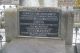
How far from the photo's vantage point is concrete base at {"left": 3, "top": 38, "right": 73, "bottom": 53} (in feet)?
14.2

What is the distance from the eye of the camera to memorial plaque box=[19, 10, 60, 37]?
16.8 feet

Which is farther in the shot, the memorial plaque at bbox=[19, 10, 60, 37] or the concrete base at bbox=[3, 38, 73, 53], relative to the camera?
the memorial plaque at bbox=[19, 10, 60, 37]

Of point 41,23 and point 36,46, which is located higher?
point 41,23

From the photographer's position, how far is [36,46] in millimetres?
4641

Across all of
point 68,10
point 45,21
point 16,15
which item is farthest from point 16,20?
point 68,10

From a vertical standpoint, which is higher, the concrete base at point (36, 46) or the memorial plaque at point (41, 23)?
the memorial plaque at point (41, 23)

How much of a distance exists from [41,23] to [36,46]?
754 mm

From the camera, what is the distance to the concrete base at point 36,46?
4335mm

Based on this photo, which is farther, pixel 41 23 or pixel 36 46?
pixel 41 23

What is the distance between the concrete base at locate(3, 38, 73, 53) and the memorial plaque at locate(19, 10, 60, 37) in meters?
0.22

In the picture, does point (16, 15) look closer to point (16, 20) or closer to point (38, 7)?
point (16, 20)

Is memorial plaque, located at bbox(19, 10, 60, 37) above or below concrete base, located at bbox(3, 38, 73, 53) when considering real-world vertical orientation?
above

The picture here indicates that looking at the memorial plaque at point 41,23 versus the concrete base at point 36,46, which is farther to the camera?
the memorial plaque at point 41,23

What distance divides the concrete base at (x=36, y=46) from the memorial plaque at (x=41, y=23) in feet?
0.71
